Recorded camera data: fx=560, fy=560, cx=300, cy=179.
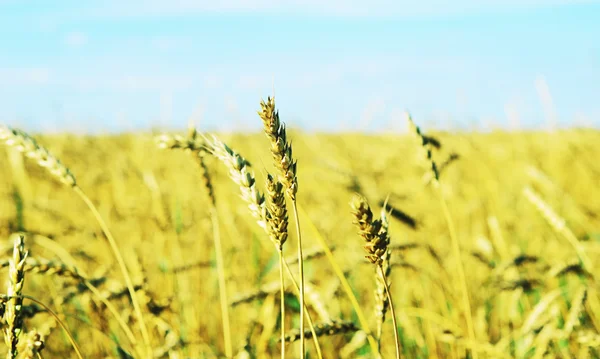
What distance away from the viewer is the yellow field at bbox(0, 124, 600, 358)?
1845mm

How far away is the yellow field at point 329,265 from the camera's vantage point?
1.84m

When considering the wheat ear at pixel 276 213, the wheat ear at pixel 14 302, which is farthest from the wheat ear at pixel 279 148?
the wheat ear at pixel 14 302

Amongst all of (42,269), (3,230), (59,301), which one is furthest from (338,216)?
(42,269)

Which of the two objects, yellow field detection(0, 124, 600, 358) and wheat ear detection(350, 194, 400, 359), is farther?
yellow field detection(0, 124, 600, 358)

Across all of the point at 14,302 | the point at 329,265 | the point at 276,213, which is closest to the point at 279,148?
the point at 276,213

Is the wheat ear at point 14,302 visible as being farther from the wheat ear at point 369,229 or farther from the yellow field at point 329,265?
the wheat ear at point 369,229

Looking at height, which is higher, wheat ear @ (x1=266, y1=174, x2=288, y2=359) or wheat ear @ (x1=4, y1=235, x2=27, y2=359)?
wheat ear @ (x1=266, y1=174, x2=288, y2=359)

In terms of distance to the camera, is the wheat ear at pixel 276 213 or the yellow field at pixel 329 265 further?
the yellow field at pixel 329 265

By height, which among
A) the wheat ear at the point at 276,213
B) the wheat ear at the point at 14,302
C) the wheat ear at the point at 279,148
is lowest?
the wheat ear at the point at 14,302

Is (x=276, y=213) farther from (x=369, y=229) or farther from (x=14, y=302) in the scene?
(x=14, y=302)

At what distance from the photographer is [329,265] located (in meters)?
2.97

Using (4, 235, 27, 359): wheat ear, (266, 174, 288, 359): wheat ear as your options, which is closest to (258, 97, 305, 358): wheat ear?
(266, 174, 288, 359): wheat ear

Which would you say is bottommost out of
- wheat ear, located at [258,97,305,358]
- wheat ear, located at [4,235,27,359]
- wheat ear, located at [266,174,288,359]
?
wheat ear, located at [4,235,27,359]

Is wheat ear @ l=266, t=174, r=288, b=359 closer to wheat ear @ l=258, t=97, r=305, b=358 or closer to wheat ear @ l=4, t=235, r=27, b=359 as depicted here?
wheat ear @ l=258, t=97, r=305, b=358
